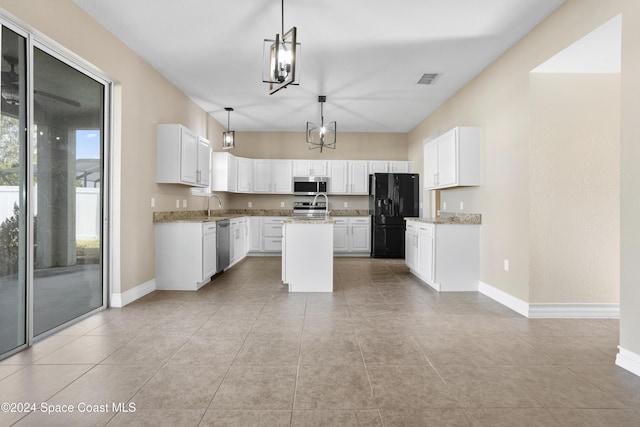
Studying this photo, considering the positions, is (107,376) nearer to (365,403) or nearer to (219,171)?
(365,403)

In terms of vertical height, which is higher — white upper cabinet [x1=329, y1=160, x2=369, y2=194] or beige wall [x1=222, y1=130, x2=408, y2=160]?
beige wall [x1=222, y1=130, x2=408, y2=160]

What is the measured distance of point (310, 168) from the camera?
25.8ft

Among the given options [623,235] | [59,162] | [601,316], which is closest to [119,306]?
[59,162]

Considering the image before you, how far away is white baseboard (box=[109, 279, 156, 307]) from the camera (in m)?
3.76

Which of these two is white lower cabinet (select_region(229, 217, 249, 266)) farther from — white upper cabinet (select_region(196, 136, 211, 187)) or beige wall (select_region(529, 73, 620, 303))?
beige wall (select_region(529, 73, 620, 303))

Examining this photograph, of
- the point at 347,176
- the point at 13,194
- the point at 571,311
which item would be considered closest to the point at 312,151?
the point at 347,176

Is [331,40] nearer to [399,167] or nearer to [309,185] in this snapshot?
[309,185]

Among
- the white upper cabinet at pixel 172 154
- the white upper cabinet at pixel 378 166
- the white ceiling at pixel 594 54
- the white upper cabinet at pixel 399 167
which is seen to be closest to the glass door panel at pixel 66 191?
the white upper cabinet at pixel 172 154

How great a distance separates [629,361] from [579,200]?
1.66 metres

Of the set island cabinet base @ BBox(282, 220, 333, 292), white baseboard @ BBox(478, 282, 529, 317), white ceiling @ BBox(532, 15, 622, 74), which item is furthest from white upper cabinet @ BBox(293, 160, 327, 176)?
white ceiling @ BBox(532, 15, 622, 74)

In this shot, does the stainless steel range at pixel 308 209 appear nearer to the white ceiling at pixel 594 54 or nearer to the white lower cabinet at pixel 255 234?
the white lower cabinet at pixel 255 234

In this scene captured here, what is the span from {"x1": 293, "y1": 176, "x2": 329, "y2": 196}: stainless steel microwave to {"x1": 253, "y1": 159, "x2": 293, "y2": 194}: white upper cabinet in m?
0.14

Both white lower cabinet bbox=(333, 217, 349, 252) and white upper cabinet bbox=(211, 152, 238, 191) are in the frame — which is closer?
white upper cabinet bbox=(211, 152, 238, 191)

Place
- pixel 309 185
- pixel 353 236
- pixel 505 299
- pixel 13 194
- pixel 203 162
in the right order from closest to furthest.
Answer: pixel 13 194 → pixel 505 299 → pixel 203 162 → pixel 353 236 → pixel 309 185
